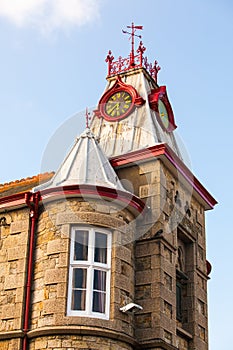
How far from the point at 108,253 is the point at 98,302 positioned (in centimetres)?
137

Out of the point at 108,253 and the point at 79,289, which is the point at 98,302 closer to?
the point at 79,289

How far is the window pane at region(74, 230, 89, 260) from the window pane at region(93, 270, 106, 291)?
517 millimetres

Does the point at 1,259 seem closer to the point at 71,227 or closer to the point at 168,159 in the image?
the point at 71,227

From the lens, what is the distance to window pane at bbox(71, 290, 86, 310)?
18.4 metres

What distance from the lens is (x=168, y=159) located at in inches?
847

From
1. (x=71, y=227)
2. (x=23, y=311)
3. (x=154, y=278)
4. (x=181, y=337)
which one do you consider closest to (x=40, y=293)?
(x=23, y=311)

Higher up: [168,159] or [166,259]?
[168,159]

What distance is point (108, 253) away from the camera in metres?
19.2

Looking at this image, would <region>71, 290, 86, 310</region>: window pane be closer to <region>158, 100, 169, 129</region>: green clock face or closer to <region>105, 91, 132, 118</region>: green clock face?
<region>105, 91, 132, 118</region>: green clock face

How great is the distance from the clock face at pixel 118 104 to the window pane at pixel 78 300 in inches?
298

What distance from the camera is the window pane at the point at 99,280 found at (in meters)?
18.8

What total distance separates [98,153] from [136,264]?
3.47 m

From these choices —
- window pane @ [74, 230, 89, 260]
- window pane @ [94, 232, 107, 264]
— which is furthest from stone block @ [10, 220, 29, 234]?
window pane @ [94, 232, 107, 264]

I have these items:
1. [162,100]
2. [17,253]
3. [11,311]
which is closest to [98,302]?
[11,311]
